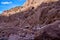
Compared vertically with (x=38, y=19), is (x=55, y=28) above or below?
above

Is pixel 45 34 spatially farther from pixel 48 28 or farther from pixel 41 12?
pixel 41 12

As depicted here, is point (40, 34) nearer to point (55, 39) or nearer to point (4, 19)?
point (55, 39)

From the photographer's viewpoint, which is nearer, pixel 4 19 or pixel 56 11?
pixel 56 11

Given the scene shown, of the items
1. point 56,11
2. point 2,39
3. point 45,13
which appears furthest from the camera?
point 45,13

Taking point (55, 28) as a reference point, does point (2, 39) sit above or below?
below

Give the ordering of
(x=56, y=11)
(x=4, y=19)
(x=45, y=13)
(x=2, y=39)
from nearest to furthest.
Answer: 1. (x=2, y=39)
2. (x=56, y=11)
3. (x=45, y=13)
4. (x=4, y=19)

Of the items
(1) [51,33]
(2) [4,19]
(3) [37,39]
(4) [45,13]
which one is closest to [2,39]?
(3) [37,39]

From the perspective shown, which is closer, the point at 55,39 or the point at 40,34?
the point at 55,39

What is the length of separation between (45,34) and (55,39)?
0.93 m

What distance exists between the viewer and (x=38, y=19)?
31.3 m

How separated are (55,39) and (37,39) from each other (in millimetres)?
1779

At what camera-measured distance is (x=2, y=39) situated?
2073cm

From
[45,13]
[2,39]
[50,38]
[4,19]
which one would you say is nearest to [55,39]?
[50,38]

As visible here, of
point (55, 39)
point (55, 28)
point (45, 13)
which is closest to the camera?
point (55, 39)
